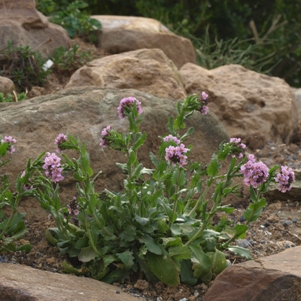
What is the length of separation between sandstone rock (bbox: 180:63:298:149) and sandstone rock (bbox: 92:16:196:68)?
2.84 feet

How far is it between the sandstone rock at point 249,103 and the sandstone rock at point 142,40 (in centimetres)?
87

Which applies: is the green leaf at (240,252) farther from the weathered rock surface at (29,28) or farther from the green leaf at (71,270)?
the weathered rock surface at (29,28)

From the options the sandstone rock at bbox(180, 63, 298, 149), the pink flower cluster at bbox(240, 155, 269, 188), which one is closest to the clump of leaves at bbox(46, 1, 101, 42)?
the sandstone rock at bbox(180, 63, 298, 149)

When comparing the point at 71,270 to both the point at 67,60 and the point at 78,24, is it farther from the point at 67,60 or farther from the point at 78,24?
the point at 78,24

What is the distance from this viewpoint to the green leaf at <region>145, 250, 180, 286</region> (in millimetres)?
3346

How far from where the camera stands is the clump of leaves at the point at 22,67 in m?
6.23

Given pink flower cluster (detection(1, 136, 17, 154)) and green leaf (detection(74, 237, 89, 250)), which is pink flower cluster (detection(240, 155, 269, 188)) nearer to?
green leaf (detection(74, 237, 89, 250))

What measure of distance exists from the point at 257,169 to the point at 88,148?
146 centimetres

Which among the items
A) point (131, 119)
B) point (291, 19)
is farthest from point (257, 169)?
point (291, 19)

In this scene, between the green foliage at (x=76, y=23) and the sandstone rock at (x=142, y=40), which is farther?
the green foliage at (x=76, y=23)

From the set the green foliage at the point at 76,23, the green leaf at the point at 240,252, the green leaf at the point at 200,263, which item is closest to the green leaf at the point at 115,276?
the green leaf at the point at 200,263

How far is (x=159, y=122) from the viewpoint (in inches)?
179

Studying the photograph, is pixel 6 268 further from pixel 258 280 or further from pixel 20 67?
pixel 20 67

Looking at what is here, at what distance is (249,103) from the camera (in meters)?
6.34
